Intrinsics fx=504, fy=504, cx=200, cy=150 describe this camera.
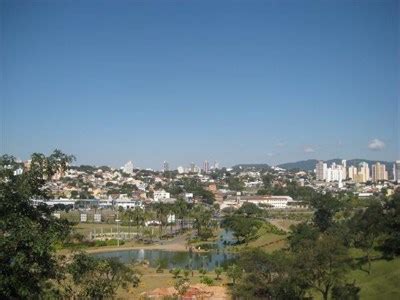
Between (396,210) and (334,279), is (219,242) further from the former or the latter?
(334,279)

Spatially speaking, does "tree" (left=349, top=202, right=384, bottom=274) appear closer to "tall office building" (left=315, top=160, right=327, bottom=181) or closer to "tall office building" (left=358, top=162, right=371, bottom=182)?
"tall office building" (left=358, top=162, right=371, bottom=182)

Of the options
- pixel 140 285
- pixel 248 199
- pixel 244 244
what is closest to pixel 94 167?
pixel 248 199

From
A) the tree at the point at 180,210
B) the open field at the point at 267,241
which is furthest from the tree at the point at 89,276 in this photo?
the tree at the point at 180,210

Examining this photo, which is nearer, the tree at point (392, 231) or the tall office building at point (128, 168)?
the tree at point (392, 231)

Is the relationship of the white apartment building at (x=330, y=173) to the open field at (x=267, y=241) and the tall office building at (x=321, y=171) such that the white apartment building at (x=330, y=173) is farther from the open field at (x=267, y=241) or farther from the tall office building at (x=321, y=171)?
the open field at (x=267, y=241)

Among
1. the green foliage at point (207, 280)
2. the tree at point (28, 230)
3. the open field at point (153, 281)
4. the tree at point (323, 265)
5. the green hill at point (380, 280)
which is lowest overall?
the open field at point (153, 281)

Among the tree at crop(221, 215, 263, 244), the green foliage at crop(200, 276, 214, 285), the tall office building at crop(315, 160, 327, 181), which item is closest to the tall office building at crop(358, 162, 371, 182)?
the tall office building at crop(315, 160, 327, 181)

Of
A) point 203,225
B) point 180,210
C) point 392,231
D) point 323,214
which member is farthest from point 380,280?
point 180,210
